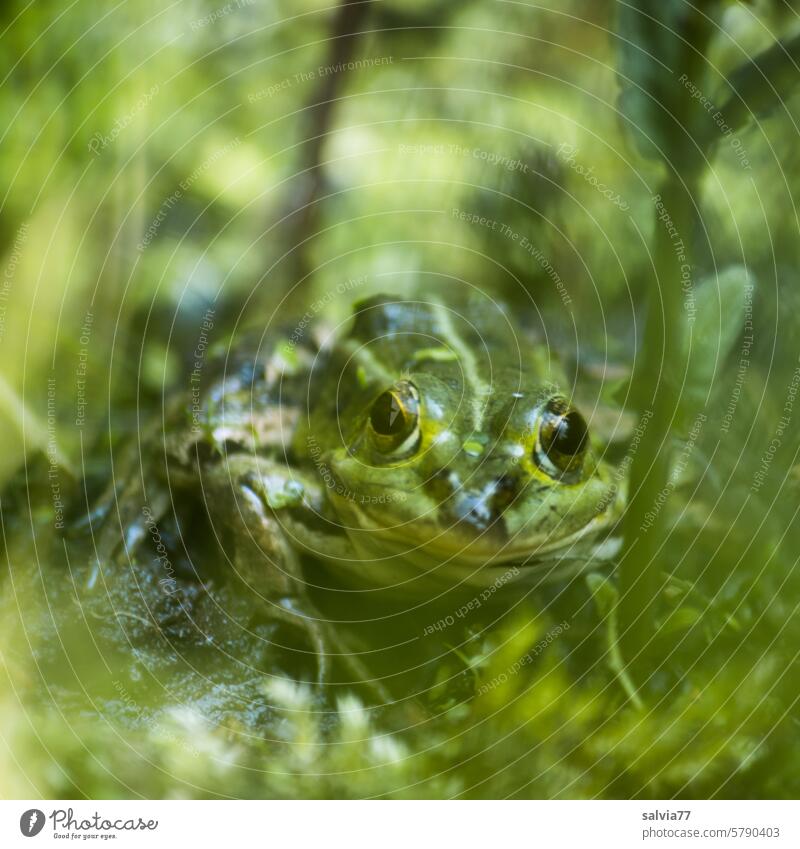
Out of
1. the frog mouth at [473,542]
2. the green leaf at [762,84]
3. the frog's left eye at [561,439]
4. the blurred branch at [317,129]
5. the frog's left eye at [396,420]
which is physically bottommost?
the frog mouth at [473,542]

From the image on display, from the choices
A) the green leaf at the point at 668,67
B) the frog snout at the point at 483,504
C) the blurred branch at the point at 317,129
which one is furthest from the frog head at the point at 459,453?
the green leaf at the point at 668,67

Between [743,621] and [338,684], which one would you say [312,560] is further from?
[743,621]

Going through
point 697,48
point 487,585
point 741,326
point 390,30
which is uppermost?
point 390,30

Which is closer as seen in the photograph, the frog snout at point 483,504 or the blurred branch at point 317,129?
the frog snout at point 483,504

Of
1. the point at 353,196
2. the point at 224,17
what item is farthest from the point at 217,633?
the point at 224,17

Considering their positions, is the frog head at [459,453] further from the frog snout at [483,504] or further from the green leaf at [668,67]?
the green leaf at [668,67]

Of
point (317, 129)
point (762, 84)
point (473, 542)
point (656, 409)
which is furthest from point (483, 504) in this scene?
point (762, 84)
